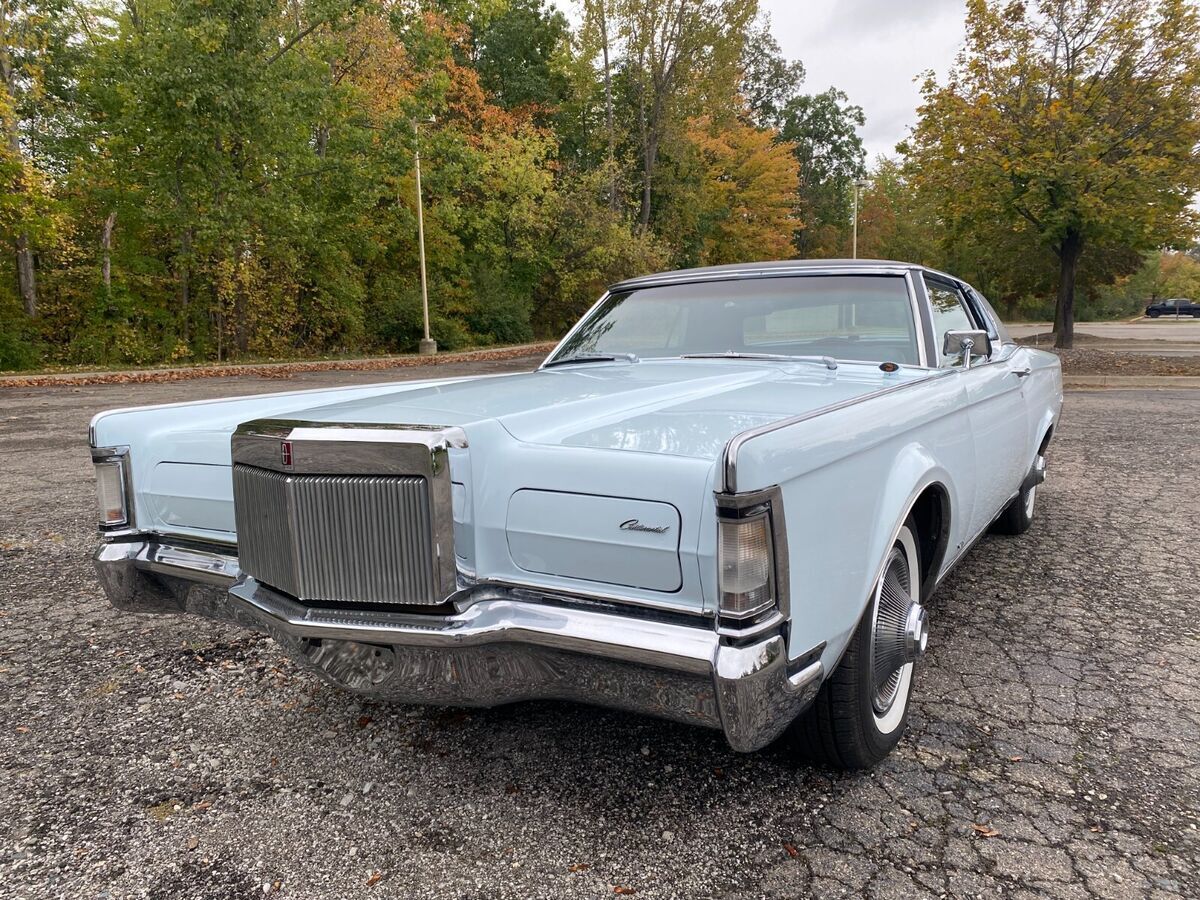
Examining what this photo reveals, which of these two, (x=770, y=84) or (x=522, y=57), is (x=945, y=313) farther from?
(x=770, y=84)

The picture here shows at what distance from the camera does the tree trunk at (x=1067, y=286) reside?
18438 mm

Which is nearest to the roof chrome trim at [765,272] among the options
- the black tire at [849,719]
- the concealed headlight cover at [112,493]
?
the black tire at [849,719]

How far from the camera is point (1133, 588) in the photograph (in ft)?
12.7

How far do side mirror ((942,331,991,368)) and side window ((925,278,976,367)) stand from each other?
0.11ft

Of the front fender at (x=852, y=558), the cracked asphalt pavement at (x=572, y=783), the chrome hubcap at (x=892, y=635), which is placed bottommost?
the cracked asphalt pavement at (x=572, y=783)

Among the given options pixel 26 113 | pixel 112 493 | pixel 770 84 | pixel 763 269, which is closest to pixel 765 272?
pixel 763 269

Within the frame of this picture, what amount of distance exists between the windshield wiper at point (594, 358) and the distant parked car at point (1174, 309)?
76209mm

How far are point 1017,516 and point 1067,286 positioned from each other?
56.4 ft

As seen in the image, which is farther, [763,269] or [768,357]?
[763,269]

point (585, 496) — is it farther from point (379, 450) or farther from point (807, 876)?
point (807, 876)

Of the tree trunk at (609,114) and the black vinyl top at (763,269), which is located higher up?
the tree trunk at (609,114)

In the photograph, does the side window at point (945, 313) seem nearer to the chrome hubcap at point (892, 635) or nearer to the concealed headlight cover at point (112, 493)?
the chrome hubcap at point (892, 635)

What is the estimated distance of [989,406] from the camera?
3381 mm

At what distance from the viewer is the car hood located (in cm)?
204
